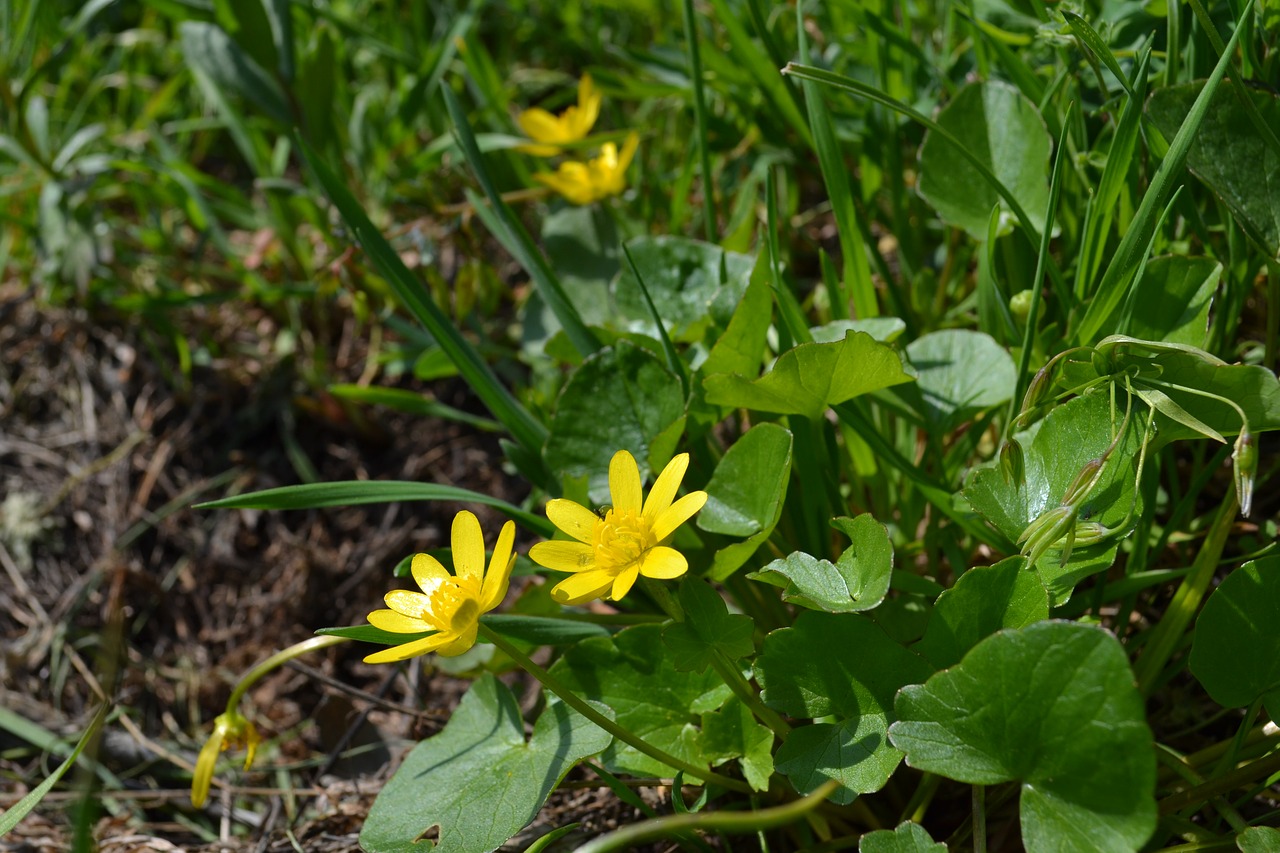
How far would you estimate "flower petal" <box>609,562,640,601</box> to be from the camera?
1098 millimetres

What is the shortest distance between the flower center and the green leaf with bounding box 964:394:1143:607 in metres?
0.40

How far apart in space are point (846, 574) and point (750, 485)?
23 centimetres

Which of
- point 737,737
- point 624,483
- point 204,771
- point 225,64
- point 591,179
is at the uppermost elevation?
point 225,64

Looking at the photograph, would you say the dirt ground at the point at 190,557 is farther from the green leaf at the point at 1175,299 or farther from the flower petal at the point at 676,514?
the green leaf at the point at 1175,299

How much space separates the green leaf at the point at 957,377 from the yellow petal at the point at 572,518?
575mm

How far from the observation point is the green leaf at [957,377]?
1.49 metres

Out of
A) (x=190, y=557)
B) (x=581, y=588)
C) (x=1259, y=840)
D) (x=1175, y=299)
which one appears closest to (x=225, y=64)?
(x=190, y=557)

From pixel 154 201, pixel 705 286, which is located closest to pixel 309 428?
pixel 154 201

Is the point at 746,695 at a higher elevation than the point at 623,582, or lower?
lower

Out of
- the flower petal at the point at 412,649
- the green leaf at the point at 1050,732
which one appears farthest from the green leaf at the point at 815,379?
the flower petal at the point at 412,649

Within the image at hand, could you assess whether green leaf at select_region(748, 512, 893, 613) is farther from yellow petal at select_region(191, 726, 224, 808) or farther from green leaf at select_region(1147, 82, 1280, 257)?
yellow petal at select_region(191, 726, 224, 808)

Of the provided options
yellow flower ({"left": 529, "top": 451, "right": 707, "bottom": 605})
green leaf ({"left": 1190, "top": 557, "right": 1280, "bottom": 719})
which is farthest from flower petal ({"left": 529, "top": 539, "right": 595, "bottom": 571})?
green leaf ({"left": 1190, "top": 557, "right": 1280, "bottom": 719})

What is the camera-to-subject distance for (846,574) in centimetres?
121

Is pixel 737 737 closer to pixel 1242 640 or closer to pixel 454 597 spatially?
pixel 454 597
